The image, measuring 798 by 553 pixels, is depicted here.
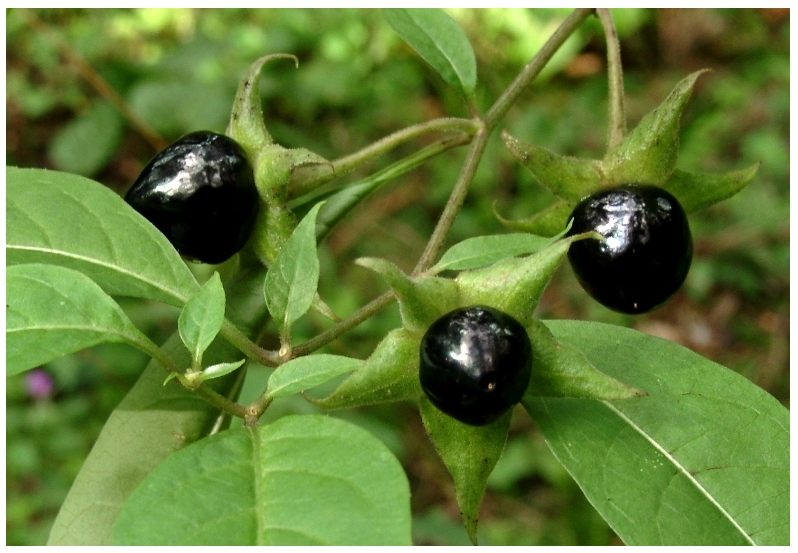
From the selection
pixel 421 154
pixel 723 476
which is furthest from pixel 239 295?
pixel 723 476

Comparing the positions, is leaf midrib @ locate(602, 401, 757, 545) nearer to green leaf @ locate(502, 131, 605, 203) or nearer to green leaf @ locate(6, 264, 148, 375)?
green leaf @ locate(502, 131, 605, 203)

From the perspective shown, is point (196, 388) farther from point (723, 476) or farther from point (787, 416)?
point (787, 416)

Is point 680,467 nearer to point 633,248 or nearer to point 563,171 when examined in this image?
point 633,248

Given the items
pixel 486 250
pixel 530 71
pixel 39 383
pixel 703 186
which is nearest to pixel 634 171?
pixel 703 186

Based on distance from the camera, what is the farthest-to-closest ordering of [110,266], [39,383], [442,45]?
1. [39,383]
2. [442,45]
3. [110,266]

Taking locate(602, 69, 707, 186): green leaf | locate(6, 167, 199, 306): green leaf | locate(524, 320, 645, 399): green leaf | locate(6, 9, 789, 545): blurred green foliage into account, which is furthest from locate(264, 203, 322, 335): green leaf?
locate(6, 9, 789, 545): blurred green foliage

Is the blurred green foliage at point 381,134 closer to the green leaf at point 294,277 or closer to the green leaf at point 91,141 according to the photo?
the green leaf at point 91,141
